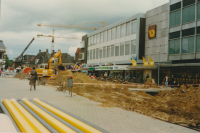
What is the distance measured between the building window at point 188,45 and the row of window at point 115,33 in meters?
12.7

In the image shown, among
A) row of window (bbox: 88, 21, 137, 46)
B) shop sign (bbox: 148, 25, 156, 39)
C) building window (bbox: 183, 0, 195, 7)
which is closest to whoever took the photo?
building window (bbox: 183, 0, 195, 7)

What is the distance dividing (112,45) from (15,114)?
46291mm

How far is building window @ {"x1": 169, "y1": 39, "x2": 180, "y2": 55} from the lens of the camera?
106 ft

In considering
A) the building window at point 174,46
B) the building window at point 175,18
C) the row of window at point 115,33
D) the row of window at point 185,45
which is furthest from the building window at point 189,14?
the row of window at point 115,33

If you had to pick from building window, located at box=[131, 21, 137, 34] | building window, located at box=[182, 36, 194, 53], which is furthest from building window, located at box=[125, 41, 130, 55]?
building window, located at box=[182, 36, 194, 53]

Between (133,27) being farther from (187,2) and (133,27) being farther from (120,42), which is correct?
(187,2)

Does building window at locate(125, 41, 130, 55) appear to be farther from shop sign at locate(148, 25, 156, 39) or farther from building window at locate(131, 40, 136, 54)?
shop sign at locate(148, 25, 156, 39)

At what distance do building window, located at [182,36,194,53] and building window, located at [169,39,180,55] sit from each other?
1.01m

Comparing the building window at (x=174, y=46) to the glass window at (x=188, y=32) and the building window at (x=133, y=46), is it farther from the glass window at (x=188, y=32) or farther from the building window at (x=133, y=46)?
the building window at (x=133, y=46)

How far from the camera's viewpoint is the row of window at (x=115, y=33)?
43.5 metres

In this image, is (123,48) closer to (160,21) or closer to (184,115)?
(160,21)

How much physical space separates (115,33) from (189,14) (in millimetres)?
21282

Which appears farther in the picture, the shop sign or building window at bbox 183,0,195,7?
the shop sign

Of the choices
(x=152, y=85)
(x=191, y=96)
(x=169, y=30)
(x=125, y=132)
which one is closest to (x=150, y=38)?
(x=169, y=30)
